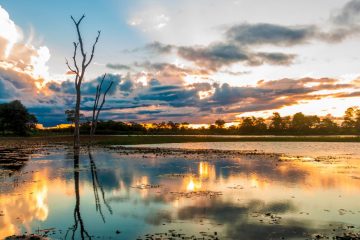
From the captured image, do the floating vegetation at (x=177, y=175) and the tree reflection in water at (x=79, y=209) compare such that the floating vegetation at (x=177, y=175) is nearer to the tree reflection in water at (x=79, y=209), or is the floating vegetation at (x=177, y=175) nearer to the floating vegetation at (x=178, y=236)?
the tree reflection in water at (x=79, y=209)

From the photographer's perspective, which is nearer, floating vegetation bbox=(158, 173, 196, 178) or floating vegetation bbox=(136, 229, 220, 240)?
floating vegetation bbox=(136, 229, 220, 240)

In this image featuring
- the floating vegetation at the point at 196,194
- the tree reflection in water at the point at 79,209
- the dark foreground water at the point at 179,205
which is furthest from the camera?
the floating vegetation at the point at 196,194

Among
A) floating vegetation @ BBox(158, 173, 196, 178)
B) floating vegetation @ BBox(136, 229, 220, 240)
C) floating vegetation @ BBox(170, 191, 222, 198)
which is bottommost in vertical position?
floating vegetation @ BBox(136, 229, 220, 240)

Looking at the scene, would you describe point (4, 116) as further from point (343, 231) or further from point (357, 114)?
point (357, 114)

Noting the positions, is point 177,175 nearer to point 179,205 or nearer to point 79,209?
point 179,205

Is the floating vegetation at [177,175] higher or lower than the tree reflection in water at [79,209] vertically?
higher

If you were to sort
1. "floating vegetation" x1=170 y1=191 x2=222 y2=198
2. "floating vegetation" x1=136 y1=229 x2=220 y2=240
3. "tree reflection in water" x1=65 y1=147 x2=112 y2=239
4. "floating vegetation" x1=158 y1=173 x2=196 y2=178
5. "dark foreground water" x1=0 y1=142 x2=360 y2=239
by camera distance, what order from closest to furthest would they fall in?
"floating vegetation" x1=136 y1=229 x2=220 y2=240, "tree reflection in water" x1=65 y1=147 x2=112 y2=239, "dark foreground water" x1=0 y1=142 x2=360 y2=239, "floating vegetation" x1=170 y1=191 x2=222 y2=198, "floating vegetation" x1=158 y1=173 x2=196 y2=178

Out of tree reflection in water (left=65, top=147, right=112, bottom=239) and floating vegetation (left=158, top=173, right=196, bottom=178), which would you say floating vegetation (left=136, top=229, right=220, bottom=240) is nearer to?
tree reflection in water (left=65, top=147, right=112, bottom=239)

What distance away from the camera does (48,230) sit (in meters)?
12.3

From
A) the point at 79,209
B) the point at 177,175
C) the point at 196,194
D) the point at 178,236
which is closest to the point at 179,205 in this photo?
the point at 196,194

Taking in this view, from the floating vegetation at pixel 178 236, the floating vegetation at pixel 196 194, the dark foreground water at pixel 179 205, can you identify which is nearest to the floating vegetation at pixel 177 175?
the dark foreground water at pixel 179 205

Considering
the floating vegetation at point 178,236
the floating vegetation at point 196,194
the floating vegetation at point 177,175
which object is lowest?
the floating vegetation at point 178,236

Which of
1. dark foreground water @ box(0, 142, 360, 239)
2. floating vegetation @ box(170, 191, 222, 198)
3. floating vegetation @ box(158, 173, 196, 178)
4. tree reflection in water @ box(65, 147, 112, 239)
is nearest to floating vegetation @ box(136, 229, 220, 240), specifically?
dark foreground water @ box(0, 142, 360, 239)

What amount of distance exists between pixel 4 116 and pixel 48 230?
352 ft
